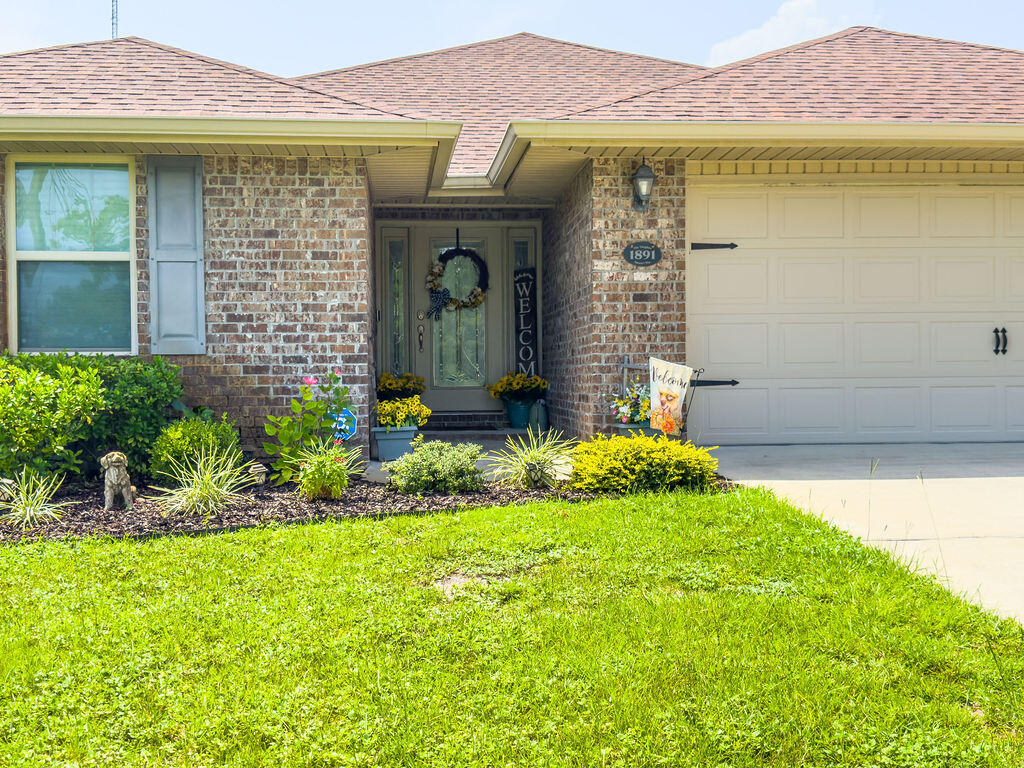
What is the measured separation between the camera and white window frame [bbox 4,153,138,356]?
6789 millimetres

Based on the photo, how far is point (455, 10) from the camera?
55.8 ft

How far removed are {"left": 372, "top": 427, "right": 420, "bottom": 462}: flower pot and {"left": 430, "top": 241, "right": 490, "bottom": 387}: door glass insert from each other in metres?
3.15

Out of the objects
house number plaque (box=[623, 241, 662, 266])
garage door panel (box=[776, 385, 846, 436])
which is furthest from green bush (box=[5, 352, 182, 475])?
garage door panel (box=[776, 385, 846, 436])

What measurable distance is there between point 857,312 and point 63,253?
701 cm

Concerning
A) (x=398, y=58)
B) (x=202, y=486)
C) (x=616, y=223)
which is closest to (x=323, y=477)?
(x=202, y=486)

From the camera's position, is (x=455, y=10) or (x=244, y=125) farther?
(x=455, y=10)

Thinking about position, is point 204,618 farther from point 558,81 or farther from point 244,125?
point 558,81

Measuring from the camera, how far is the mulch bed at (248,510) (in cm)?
452

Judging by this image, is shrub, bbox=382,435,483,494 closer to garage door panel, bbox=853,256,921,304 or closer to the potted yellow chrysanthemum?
the potted yellow chrysanthemum

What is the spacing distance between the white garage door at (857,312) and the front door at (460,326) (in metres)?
3.19

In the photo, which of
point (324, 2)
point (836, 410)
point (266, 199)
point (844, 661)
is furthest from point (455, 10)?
point (844, 661)

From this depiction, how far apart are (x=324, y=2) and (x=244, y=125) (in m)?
11.5

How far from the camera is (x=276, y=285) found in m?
7.00

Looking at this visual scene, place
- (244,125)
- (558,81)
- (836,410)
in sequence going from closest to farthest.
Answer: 1. (244,125)
2. (836,410)
3. (558,81)
